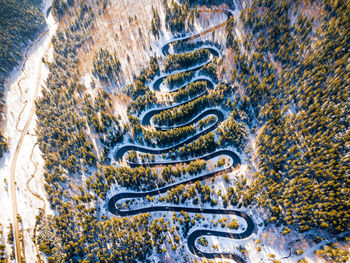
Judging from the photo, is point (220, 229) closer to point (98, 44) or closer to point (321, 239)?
point (321, 239)

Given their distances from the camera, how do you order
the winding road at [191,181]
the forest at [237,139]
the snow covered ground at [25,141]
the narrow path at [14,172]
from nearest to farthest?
the forest at [237,139], the winding road at [191,181], the narrow path at [14,172], the snow covered ground at [25,141]

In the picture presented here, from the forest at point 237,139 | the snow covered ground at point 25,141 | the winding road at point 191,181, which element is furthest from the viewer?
the snow covered ground at point 25,141

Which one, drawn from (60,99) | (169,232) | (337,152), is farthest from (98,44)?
(337,152)

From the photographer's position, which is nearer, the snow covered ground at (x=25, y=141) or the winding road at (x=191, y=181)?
the winding road at (x=191, y=181)

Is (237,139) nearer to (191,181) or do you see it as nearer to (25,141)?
(191,181)

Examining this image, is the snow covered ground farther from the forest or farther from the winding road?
the winding road

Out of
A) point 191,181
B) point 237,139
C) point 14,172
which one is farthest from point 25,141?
point 237,139

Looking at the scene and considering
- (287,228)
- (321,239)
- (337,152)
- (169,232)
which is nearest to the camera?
(321,239)

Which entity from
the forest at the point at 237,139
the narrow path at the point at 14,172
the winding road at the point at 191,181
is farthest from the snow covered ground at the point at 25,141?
the winding road at the point at 191,181

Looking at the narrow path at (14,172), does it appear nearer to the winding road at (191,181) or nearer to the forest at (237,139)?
the forest at (237,139)
